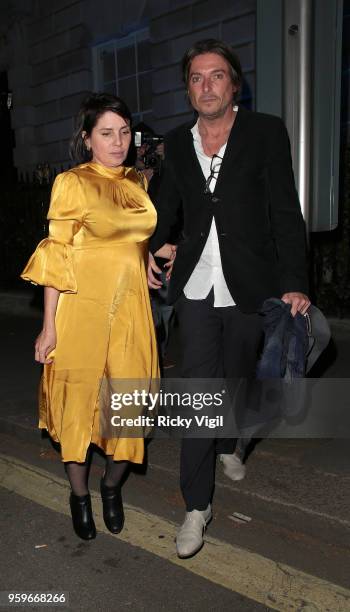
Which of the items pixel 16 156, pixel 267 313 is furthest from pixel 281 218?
pixel 16 156

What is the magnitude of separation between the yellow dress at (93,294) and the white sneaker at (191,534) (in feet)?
1.22

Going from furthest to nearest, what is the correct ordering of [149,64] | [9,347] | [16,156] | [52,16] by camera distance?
[16,156] < [52,16] < [149,64] < [9,347]

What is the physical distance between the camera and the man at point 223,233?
2.84 metres

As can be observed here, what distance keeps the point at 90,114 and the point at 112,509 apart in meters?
1.83

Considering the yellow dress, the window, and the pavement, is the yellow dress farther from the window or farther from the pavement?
the window

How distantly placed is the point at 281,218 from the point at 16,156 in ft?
43.6

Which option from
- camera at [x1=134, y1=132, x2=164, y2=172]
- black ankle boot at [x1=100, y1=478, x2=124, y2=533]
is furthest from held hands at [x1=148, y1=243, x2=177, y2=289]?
camera at [x1=134, y1=132, x2=164, y2=172]

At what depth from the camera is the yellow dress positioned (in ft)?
9.07

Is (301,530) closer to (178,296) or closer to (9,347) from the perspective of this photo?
(178,296)

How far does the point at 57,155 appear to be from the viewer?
14062mm

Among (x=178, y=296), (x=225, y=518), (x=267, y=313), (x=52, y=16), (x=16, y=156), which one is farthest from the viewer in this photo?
(x=16, y=156)

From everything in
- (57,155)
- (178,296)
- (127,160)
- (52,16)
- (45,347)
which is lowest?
(45,347)

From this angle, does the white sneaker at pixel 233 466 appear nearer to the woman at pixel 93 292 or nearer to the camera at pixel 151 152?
the woman at pixel 93 292

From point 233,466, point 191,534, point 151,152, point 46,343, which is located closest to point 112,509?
point 191,534
